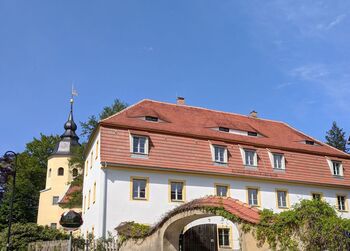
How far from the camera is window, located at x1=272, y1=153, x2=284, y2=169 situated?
28375 mm

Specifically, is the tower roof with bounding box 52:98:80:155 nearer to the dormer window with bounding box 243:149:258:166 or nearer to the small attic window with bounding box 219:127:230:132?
the small attic window with bounding box 219:127:230:132

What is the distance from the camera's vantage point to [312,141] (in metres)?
32.5

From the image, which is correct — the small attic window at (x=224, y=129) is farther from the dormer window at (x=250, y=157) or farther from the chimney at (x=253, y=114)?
the chimney at (x=253, y=114)

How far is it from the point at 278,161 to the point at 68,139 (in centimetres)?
2724

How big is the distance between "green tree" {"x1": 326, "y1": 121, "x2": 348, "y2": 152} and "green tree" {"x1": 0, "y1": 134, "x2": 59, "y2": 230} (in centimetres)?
4022

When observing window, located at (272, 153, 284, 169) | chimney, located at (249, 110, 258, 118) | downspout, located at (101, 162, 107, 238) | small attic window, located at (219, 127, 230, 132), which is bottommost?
downspout, located at (101, 162, 107, 238)

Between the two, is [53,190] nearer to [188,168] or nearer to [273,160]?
[188,168]

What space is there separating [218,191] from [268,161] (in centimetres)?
453

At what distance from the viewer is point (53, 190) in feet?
149

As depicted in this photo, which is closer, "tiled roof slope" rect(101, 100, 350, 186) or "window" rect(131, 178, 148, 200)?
"window" rect(131, 178, 148, 200)

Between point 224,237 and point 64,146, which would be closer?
point 224,237

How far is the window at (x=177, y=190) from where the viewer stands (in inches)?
974

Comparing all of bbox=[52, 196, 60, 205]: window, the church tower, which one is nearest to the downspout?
the church tower

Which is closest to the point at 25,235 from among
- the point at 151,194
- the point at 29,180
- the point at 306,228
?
the point at 151,194
